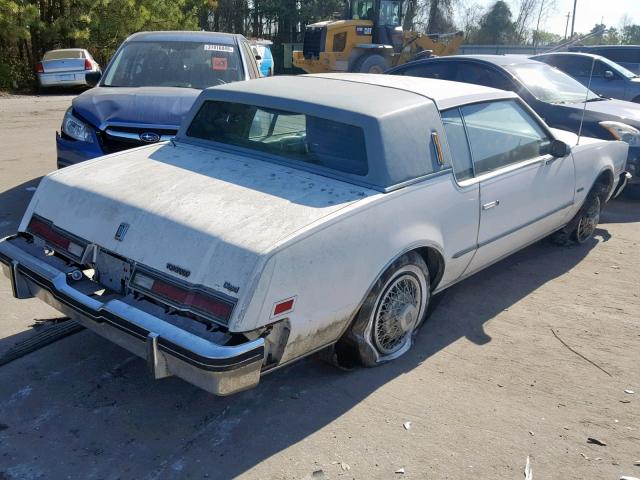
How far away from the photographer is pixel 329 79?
4.57 meters

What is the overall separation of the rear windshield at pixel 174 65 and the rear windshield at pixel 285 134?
271cm

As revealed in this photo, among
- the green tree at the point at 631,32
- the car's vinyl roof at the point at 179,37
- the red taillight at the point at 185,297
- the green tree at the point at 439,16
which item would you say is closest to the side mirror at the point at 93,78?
the car's vinyl roof at the point at 179,37

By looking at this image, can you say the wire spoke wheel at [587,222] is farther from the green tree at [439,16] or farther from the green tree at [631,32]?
the green tree at [631,32]

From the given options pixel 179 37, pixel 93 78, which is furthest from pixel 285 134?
pixel 93 78

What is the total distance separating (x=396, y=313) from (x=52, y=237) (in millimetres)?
2000

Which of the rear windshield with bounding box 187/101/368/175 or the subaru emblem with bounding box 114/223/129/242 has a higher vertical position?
the rear windshield with bounding box 187/101/368/175

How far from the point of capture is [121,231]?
3.30 metres

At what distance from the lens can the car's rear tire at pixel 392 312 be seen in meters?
3.52

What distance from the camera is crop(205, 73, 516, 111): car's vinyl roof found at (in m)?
3.90

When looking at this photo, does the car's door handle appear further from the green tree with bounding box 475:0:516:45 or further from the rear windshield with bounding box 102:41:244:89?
the green tree with bounding box 475:0:516:45

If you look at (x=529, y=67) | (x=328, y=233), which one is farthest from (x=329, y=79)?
(x=529, y=67)

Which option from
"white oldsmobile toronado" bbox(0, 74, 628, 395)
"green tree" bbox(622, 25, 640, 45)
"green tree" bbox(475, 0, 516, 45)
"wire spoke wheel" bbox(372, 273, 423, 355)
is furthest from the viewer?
"green tree" bbox(622, 25, 640, 45)

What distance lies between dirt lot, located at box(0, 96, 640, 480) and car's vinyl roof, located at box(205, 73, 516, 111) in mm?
1492

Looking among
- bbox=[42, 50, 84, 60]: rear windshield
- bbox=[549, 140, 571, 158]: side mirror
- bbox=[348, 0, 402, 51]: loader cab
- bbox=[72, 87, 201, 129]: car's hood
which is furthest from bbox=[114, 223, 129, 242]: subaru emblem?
bbox=[348, 0, 402, 51]: loader cab
